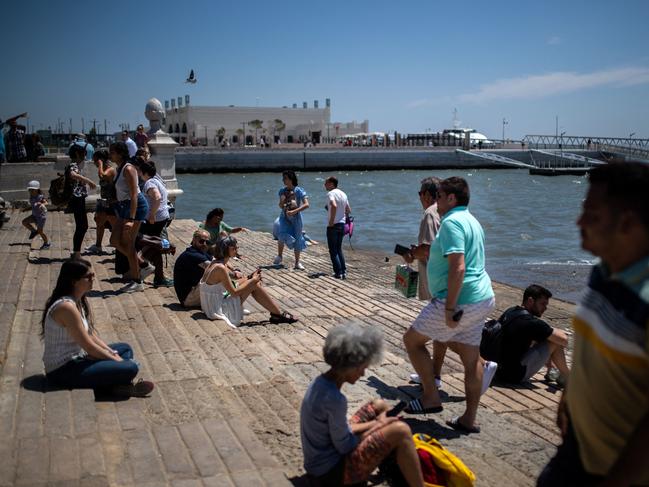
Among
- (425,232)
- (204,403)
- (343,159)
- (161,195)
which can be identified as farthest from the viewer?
(343,159)

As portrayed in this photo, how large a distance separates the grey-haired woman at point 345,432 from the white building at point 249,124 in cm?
9700

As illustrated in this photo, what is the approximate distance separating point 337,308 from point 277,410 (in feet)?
12.7

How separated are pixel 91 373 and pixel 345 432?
7.13ft

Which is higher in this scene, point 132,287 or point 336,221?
point 336,221

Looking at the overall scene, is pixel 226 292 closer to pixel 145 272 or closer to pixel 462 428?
pixel 145 272

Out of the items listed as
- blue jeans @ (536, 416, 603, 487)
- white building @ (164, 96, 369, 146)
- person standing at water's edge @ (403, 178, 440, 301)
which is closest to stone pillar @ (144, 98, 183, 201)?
person standing at water's edge @ (403, 178, 440, 301)

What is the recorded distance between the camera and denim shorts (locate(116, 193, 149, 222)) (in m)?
8.55

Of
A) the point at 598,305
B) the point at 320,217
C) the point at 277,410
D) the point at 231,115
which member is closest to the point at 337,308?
the point at 277,410

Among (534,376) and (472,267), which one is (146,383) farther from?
(534,376)

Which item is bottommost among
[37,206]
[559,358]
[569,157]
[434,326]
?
[559,358]

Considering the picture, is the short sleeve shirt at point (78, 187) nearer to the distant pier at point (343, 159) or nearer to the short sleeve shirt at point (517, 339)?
the short sleeve shirt at point (517, 339)

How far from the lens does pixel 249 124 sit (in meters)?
112

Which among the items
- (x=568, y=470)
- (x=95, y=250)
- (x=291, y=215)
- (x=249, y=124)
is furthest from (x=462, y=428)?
(x=249, y=124)

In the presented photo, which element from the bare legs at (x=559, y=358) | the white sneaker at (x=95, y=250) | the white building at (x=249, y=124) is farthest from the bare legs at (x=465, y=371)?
the white building at (x=249, y=124)
